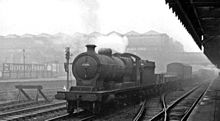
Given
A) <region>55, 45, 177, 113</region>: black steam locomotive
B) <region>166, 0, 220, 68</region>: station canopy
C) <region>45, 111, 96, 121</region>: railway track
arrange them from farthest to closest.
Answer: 1. <region>55, 45, 177, 113</region>: black steam locomotive
2. <region>45, 111, 96, 121</region>: railway track
3. <region>166, 0, 220, 68</region>: station canopy

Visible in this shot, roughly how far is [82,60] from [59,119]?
282 cm

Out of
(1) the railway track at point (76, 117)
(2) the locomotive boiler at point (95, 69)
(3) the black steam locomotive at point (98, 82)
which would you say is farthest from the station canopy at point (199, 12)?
(1) the railway track at point (76, 117)

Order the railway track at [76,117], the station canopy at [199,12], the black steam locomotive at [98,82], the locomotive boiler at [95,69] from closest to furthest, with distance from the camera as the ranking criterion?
the station canopy at [199,12], the railway track at [76,117], the black steam locomotive at [98,82], the locomotive boiler at [95,69]

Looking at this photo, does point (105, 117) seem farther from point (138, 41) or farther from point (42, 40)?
point (42, 40)

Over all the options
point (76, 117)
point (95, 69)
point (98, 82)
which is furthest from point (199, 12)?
point (76, 117)

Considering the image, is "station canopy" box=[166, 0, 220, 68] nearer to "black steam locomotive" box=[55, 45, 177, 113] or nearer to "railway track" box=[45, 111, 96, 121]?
"black steam locomotive" box=[55, 45, 177, 113]

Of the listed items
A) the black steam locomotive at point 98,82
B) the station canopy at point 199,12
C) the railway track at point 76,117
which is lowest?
the railway track at point 76,117

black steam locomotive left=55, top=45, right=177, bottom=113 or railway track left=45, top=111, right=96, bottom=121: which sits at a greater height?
black steam locomotive left=55, top=45, right=177, bottom=113

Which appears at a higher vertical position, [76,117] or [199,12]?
[199,12]

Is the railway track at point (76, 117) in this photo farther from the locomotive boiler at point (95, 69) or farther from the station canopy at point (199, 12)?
the station canopy at point (199, 12)

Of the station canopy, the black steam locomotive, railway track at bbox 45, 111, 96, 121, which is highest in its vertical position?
the station canopy

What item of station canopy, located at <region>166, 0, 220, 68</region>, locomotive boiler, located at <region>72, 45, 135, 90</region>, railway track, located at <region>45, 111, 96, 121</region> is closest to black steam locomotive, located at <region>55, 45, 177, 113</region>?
locomotive boiler, located at <region>72, 45, 135, 90</region>

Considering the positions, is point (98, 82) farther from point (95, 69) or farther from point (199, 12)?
point (199, 12)

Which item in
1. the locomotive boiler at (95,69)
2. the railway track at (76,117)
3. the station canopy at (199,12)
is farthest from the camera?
the locomotive boiler at (95,69)
